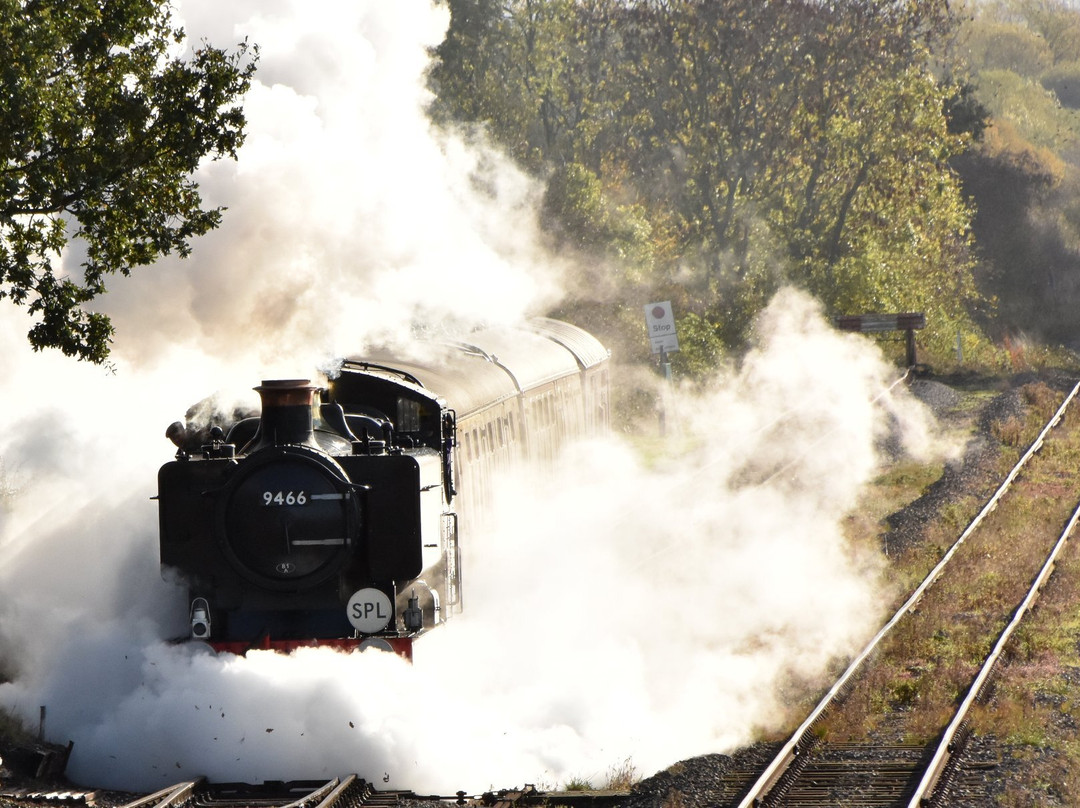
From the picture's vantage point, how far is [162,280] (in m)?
12.0

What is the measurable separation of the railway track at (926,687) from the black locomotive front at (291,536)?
2.53m

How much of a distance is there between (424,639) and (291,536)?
111 centimetres

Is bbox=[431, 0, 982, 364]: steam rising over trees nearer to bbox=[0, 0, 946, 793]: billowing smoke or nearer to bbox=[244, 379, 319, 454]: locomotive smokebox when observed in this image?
bbox=[0, 0, 946, 793]: billowing smoke

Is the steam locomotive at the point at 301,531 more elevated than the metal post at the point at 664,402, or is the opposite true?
the metal post at the point at 664,402

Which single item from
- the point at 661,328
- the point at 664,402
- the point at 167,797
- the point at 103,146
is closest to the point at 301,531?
the point at 167,797

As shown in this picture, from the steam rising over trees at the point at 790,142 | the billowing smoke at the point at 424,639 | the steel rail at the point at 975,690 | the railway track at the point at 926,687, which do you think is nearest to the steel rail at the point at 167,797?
the billowing smoke at the point at 424,639

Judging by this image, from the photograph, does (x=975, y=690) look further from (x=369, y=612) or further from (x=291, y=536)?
(x=291, y=536)

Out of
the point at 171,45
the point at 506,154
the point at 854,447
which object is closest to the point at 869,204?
the point at 506,154

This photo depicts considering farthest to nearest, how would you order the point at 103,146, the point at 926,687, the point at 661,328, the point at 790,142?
the point at 790,142 < the point at 661,328 < the point at 103,146 < the point at 926,687

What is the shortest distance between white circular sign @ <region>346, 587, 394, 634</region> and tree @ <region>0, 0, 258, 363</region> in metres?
4.19

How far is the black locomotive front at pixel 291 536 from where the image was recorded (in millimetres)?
8352

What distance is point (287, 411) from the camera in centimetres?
850

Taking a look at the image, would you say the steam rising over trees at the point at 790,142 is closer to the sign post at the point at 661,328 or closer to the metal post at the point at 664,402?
the metal post at the point at 664,402

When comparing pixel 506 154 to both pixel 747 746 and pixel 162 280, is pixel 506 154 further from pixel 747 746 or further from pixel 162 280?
pixel 747 746
